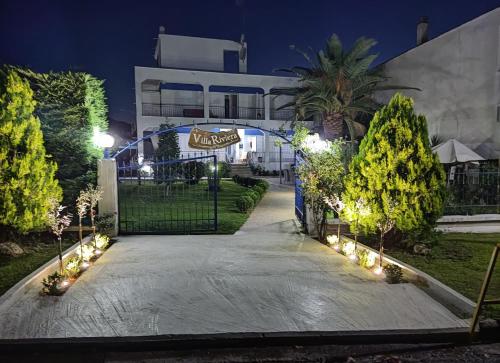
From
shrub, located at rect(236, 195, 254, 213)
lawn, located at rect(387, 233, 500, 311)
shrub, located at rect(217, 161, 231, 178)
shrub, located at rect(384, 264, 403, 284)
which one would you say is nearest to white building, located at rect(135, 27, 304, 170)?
shrub, located at rect(217, 161, 231, 178)

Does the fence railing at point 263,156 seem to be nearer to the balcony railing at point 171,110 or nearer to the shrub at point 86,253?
the balcony railing at point 171,110

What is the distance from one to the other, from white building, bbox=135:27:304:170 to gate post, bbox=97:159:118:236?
17923 mm

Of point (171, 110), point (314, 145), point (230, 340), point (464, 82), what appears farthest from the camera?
point (171, 110)

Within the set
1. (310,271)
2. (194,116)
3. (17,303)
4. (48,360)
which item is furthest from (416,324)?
(194,116)

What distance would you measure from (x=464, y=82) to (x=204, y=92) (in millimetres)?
17540

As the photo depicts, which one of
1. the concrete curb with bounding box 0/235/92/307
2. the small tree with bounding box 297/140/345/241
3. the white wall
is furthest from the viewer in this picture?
the white wall

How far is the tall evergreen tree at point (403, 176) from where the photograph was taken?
22.5ft

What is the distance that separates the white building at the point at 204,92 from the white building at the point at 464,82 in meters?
11.9

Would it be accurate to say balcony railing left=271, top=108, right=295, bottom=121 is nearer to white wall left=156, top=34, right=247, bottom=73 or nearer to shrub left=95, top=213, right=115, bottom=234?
white wall left=156, top=34, right=247, bottom=73

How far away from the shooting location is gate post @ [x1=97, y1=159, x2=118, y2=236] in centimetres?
848

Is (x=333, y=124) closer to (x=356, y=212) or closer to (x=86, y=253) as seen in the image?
(x=356, y=212)

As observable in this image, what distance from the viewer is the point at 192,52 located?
2969 cm

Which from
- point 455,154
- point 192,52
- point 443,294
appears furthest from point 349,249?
point 192,52

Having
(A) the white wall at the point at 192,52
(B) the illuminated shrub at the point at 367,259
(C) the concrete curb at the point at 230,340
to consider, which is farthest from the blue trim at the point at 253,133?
(C) the concrete curb at the point at 230,340
